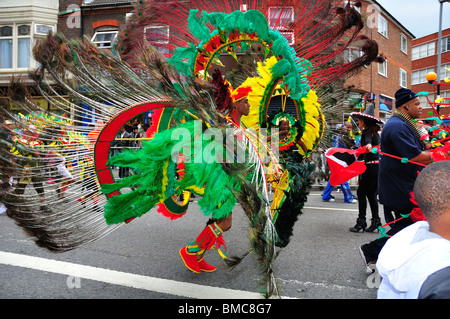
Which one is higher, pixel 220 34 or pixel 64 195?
pixel 220 34

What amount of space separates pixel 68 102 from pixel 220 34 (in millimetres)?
1465

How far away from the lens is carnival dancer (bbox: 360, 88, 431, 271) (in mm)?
3129

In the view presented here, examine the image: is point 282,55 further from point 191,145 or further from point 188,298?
point 188,298

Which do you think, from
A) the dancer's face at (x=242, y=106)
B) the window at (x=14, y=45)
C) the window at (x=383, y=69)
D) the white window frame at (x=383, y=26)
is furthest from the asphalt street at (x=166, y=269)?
the white window frame at (x=383, y=26)

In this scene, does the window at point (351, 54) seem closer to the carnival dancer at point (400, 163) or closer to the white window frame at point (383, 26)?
the carnival dancer at point (400, 163)

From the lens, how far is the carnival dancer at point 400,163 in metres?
3.13

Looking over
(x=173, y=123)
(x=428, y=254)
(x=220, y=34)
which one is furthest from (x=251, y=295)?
(x=220, y=34)

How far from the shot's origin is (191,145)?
250 centimetres

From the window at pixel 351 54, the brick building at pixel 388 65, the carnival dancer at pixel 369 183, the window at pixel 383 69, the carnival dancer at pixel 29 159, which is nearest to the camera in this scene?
the carnival dancer at pixel 29 159

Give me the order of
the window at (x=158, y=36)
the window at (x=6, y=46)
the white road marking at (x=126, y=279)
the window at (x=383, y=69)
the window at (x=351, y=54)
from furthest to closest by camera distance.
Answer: the window at (x=383, y=69) → the window at (x=6, y=46) → the window at (x=158, y=36) → the window at (x=351, y=54) → the white road marking at (x=126, y=279)

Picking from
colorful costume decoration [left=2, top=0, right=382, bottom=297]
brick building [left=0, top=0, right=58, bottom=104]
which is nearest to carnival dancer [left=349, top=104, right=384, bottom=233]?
colorful costume decoration [left=2, top=0, right=382, bottom=297]

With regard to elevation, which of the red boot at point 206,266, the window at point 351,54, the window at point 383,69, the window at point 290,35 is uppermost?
the window at point 383,69

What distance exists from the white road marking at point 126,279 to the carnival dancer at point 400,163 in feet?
4.63

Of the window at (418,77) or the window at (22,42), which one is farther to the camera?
the window at (418,77)
